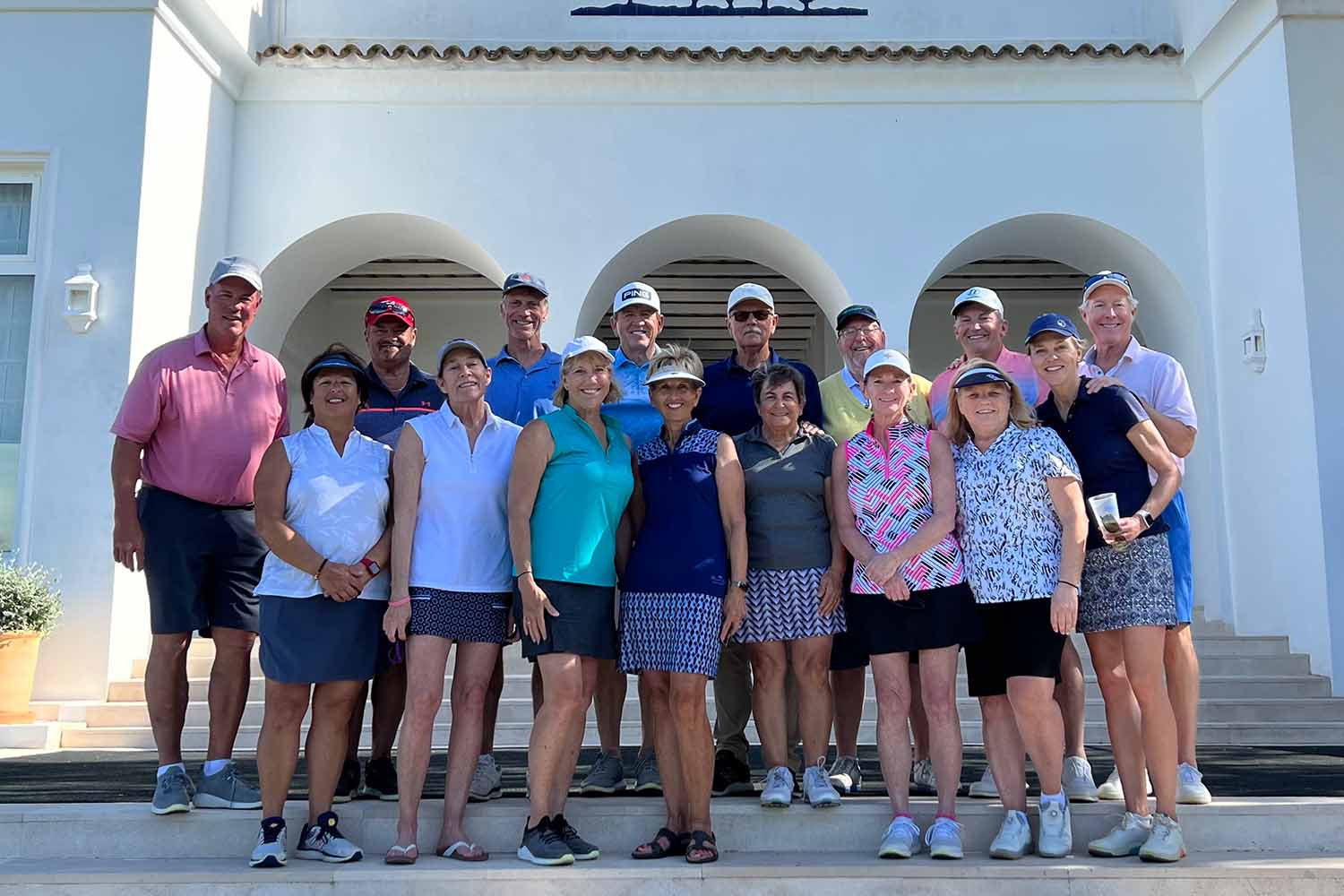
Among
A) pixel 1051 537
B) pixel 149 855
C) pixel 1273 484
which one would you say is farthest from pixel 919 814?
pixel 1273 484

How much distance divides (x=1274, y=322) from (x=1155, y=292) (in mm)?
1374

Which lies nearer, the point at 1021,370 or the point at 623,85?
the point at 1021,370

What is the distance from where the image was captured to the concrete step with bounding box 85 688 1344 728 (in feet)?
22.1

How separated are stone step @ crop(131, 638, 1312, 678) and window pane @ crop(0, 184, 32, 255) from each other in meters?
2.78

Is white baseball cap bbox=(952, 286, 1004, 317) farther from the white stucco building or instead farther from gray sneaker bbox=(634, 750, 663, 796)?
the white stucco building

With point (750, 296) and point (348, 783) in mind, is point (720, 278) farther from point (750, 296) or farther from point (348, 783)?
point (348, 783)

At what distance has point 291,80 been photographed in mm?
8734

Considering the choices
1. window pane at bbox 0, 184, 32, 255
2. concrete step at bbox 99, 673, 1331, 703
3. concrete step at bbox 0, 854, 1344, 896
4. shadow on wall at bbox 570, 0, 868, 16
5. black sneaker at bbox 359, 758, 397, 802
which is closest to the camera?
concrete step at bbox 0, 854, 1344, 896

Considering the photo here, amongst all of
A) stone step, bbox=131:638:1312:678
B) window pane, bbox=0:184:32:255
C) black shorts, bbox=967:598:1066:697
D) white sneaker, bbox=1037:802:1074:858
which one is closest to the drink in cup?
black shorts, bbox=967:598:1066:697

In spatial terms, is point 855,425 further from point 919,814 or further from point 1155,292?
point 1155,292

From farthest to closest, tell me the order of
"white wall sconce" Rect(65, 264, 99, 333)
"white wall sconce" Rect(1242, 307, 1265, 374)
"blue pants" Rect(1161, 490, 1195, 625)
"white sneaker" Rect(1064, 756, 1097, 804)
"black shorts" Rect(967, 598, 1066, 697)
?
"white wall sconce" Rect(1242, 307, 1265, 374), "white wall sconce" Rect(65, 264, 99, 333), "white sneaker" Rect(1064, 756, 1097, 804), "blue pants" Rect(1161, 490, 1195, 625), "black shorts" Rect(967, 598, 1066, 697)

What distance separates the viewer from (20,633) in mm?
6586

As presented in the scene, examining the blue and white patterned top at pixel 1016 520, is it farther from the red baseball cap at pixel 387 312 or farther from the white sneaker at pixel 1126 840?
the red baseball cap at pixel 387 312

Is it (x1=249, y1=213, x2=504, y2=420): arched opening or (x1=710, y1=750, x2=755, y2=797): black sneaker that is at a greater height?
(x1=249, y1=213, x2=504, y2=420): arched opening
